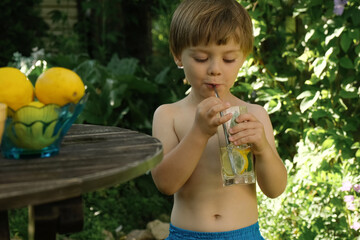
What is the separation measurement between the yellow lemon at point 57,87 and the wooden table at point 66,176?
131 millimetres

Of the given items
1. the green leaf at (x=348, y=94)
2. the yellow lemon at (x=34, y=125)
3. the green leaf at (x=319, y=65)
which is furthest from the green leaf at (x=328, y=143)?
the yellow lemon at (x=34, y=125)

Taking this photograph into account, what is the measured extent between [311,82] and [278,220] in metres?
0.73

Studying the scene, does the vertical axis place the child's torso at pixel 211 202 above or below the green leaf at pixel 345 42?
below

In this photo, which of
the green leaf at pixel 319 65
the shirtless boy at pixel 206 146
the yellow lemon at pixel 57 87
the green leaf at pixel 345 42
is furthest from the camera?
the green leaf at pixel 319 65

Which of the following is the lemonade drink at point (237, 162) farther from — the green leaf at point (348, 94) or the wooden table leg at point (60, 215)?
the green leaf at point (348, 94)

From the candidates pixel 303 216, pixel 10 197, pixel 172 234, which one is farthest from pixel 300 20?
A: pixel 10 197

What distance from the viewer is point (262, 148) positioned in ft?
6.02

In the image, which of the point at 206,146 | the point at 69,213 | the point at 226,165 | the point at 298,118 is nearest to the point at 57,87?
the point at 69,213

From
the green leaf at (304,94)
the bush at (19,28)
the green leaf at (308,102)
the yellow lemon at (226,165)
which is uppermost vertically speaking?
the bush at (19,28)

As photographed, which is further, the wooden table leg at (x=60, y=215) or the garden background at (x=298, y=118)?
the garden background at (x=298, y=118)

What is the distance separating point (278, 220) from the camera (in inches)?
122

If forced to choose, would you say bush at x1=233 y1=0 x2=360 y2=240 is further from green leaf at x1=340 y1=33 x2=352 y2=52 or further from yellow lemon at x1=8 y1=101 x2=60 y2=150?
yellow lemon at x1=8 y1=101 x2=60 y2=150

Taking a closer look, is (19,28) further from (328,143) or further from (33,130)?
(33,130)

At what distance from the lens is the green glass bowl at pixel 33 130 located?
1.43 m
